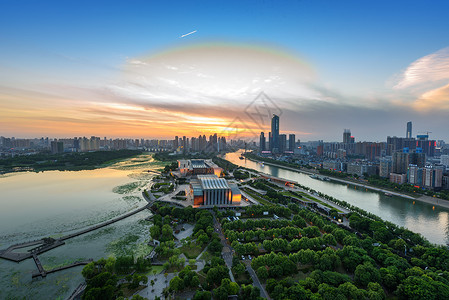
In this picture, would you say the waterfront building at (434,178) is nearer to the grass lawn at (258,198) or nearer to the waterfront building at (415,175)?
the waterfront building at (415,175)

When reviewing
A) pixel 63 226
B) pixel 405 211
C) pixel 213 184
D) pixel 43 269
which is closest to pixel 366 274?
pixel 213 184

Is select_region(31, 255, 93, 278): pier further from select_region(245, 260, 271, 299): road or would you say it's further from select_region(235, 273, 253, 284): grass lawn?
select_region(245, 260, 271, 299): road

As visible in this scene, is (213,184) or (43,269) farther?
(213,184)

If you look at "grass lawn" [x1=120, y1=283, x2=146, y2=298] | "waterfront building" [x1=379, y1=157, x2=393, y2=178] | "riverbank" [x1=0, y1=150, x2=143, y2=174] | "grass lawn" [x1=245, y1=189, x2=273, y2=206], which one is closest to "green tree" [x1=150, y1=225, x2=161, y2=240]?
"grass lawn" [x1=120, y1=283, x2=146, y2=298]

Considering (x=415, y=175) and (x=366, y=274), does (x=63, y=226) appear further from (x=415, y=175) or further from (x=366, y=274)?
(x=415, y=175)

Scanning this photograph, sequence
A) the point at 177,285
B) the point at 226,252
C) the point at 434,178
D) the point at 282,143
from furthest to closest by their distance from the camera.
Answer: the point at 282,143, the point at 434,178, the point at 226,252, the point at 177,285

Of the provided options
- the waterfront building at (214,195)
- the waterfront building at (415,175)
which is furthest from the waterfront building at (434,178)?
the waterfront building at (214,195)
